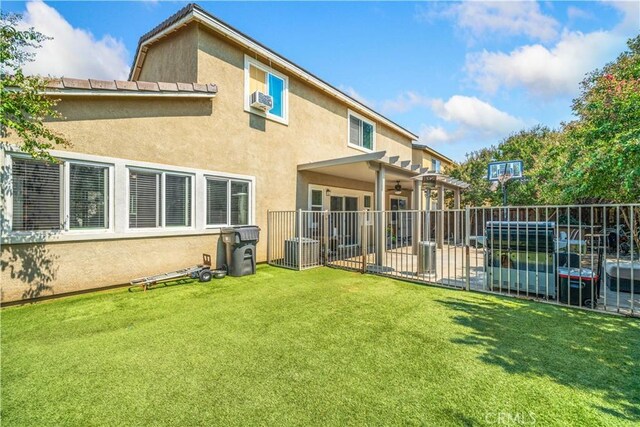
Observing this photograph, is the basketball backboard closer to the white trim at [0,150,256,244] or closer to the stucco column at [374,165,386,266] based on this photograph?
the stucco column at [374,165,386,266]

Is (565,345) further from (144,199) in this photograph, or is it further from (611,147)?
(144,199)

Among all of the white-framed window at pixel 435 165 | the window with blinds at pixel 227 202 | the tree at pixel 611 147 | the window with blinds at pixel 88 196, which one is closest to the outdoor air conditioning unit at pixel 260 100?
the window with blinds at pixel 227 202

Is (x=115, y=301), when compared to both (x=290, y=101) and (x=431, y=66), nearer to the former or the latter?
(x=290, y=101)

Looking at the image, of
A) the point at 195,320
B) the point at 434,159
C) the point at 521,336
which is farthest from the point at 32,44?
the point at 434,159

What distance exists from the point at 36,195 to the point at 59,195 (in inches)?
12.9

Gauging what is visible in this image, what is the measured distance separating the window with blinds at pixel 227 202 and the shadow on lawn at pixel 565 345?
6516mm

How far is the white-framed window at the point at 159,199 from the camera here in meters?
6.64

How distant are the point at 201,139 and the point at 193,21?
11.0ft

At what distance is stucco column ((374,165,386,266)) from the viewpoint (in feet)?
27.5

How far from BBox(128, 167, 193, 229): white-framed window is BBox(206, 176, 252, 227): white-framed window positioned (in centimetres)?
59

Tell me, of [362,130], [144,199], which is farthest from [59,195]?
[362,130]

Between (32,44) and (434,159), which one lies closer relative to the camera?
(32,44)

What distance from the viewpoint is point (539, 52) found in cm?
978

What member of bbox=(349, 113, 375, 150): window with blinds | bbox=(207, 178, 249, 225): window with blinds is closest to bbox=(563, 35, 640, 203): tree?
bbox=(207, 178, 249, 225): window with blinds
